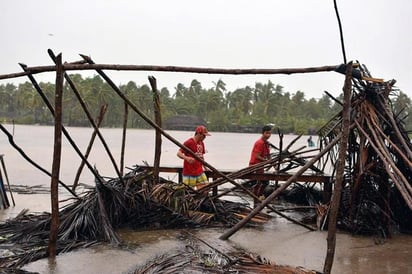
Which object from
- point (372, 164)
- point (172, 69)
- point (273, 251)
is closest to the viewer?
point (172, 69)

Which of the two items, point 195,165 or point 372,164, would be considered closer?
point 372,164

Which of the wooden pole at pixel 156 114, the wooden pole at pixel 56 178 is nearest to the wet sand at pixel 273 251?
the wooden pole at pixel 56 178

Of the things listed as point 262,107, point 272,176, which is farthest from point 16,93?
point 272,176

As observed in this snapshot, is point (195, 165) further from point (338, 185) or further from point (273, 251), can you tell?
point (338, 185)

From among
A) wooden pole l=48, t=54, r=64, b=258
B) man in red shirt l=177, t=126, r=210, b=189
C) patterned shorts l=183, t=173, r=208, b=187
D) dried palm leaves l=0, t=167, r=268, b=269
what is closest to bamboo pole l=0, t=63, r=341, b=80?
wooden pole l=48, t=54, r=64, b=258

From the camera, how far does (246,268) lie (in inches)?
187

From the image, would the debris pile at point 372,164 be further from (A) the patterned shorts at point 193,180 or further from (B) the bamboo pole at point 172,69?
(A) the patterned shorts at point 193,180

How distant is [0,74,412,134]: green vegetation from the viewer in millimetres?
62594

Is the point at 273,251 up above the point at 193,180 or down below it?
below

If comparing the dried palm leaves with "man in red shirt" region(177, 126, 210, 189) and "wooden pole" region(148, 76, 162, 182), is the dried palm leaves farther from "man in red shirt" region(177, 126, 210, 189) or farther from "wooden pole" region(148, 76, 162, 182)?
"man in red shirt" region(177, 126, 210, 189)

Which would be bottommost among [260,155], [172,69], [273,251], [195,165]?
[273,251]

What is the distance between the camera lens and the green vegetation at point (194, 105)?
62.6m

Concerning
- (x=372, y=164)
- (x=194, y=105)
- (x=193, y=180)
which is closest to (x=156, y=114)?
(x=193, y=180)

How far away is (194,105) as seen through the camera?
233 ft
